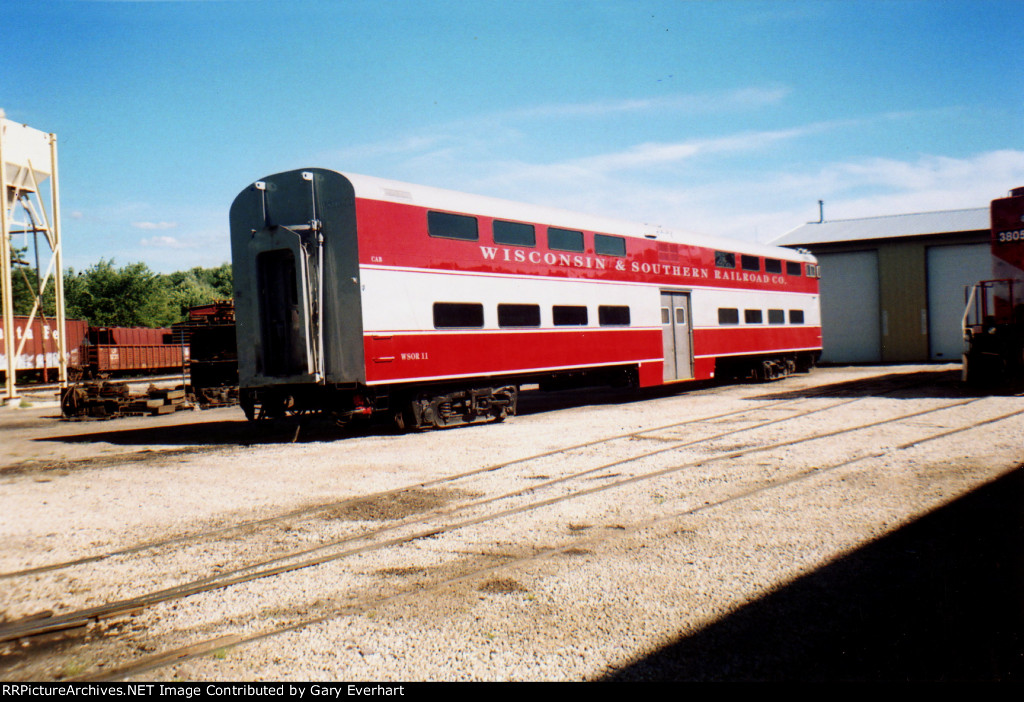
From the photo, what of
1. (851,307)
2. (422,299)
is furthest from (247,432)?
(851,307)

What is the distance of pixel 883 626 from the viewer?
11.7ft

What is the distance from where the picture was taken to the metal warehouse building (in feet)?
92.4

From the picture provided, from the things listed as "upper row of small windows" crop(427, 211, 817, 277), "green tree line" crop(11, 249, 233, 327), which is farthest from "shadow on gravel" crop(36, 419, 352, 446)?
"green tree line" crop(11, 249, 233, 327)

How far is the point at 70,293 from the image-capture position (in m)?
59.0

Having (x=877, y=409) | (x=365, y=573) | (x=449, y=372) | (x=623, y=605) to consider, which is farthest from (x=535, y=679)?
(x=877, y=409)

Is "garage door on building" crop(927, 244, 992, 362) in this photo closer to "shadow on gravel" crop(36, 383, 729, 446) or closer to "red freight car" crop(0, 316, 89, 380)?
"shadow on gravel" crop(36, 383, 729, 446)

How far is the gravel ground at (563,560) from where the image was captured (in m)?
3.39

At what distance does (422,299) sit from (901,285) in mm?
25164

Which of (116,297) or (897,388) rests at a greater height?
(116,297)

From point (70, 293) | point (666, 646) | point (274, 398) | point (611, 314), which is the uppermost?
point (70, 293)

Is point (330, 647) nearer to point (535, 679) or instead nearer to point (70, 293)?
point (535, 679)

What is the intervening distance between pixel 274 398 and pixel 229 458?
1894mm

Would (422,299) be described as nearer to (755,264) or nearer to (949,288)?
(755,264)

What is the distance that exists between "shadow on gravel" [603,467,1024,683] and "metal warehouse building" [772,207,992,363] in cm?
2733
